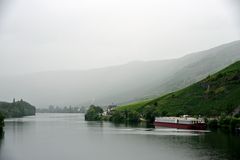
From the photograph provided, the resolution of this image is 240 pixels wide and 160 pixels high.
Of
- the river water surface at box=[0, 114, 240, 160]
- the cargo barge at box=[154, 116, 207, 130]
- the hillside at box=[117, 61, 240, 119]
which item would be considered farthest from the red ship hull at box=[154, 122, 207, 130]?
the river water surface at box=[0, 114, 240, 160]

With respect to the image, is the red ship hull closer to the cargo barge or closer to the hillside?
the cargo barge

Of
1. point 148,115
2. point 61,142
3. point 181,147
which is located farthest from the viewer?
point 148,115

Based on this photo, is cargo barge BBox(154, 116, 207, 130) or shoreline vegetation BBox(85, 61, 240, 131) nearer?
cargo barge BBox(154, 116, 207, 130)

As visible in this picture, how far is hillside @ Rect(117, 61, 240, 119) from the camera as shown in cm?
11925

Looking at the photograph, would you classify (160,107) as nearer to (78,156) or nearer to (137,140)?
(137,140)

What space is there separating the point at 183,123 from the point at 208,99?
2098 cm

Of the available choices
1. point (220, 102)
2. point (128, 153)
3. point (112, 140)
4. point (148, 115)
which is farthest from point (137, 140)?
point (148, 115)

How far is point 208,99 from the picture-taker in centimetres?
13075

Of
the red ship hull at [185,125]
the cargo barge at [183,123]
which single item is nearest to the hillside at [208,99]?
the cargo barge at [183,123]

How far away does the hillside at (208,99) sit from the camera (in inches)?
4695

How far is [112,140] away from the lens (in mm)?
76750

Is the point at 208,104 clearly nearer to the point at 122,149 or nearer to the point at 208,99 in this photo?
the point at 208,99

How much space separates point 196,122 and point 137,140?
3671 cm

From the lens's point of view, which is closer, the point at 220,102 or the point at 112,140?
the point at 112,140
